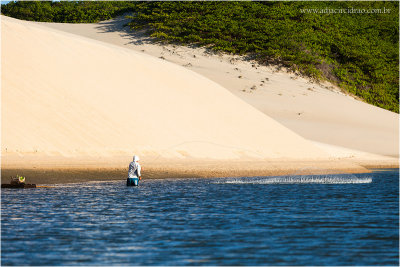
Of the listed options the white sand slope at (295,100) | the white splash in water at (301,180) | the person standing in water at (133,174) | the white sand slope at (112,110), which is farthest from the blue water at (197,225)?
the white sand slope at (295,100)

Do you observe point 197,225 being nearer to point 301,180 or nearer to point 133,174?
point 133,174

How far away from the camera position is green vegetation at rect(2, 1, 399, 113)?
82688 mm

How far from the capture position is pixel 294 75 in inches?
3164

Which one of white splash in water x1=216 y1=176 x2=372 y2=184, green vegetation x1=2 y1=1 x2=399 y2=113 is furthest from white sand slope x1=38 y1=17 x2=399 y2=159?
white splash in water x1=216 y1=176 x2=372 y2=184

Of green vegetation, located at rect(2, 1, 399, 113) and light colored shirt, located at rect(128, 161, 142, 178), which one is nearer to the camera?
light colored shirt, located at rect(128, 161, 142, 178)

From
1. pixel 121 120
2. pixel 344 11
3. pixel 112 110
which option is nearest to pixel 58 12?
pixel 344 11

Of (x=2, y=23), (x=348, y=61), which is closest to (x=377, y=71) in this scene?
(x=348, y=61)

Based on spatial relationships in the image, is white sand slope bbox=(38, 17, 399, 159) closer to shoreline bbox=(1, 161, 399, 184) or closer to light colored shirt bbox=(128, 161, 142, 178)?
shoreline bbox=(1, 161, 399, 184)

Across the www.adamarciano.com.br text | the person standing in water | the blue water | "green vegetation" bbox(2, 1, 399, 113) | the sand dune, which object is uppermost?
the www.adamarciano.com.br text

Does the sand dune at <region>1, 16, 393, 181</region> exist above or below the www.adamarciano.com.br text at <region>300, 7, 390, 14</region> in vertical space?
below

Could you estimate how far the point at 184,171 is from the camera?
1501 inches

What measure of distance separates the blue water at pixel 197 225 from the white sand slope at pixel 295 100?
30.2 m

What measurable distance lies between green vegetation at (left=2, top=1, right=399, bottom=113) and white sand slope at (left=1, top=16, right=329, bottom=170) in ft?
84.6

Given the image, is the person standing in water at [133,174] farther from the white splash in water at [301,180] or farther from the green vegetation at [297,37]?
the green vegetation at [297,37]
